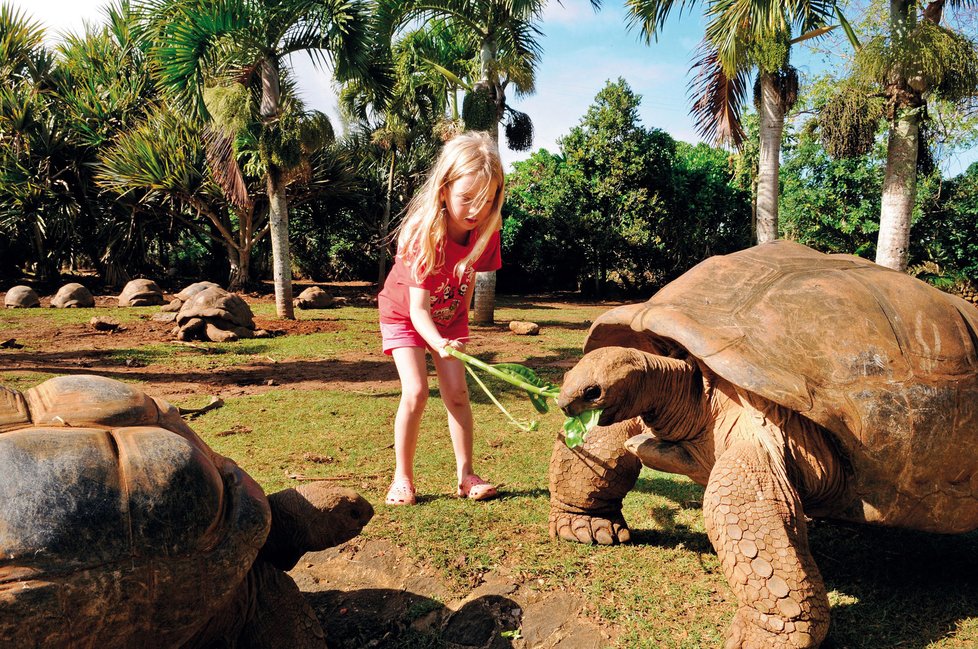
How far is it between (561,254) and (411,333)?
540 inches

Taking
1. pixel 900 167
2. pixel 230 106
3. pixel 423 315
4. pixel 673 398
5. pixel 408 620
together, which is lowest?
pixel 408 620

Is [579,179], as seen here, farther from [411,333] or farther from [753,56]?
[411,333]

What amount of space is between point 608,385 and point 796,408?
56cm

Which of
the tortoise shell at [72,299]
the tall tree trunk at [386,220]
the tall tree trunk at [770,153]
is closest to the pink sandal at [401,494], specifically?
the tall tree trunk at [770,153]

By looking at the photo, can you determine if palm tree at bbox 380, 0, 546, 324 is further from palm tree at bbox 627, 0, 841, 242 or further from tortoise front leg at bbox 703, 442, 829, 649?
tortoise front leg at bbox 703, 442, 829, 649

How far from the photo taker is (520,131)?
14977 mm

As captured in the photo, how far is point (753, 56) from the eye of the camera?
7785 millimetres

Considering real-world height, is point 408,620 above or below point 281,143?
below

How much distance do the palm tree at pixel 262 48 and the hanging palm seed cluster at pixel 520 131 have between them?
5254 mm

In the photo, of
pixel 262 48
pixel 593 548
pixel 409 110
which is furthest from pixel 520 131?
pixel 593 548

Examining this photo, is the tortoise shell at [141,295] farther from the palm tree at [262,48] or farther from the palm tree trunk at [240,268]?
the palm tree at [262,48]

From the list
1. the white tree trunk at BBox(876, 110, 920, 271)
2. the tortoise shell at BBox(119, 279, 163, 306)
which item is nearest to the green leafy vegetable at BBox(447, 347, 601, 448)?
the white tree trunk at BBox(876, 110, 920, 271)

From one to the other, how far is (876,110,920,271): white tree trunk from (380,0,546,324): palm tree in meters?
5.12

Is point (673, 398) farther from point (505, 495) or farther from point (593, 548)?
point (505, 495)
